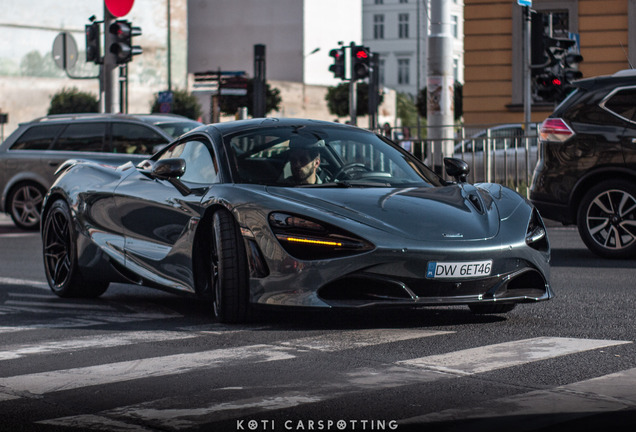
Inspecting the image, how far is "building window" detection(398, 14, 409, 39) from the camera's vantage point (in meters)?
111

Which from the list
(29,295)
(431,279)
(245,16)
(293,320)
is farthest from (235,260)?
(245,16)

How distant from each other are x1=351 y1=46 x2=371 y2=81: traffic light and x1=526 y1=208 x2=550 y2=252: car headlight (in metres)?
20.0

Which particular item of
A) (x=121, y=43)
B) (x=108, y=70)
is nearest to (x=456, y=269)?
(x=121, y=43)

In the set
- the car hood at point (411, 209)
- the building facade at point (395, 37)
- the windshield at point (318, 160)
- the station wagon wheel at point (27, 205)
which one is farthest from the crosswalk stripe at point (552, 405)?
the building facade at point (395, 37)

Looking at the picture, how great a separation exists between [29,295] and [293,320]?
2.79m

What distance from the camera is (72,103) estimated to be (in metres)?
63.0

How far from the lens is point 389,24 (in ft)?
366

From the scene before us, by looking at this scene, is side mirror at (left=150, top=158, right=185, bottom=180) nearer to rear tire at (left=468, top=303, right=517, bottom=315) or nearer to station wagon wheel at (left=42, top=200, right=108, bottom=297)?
station wagon wheel at (left=42, top=200, right=108, bottom=297)

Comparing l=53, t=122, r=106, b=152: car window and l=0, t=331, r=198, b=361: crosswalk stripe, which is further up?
l=53, t=122, r=106, b=152: car window

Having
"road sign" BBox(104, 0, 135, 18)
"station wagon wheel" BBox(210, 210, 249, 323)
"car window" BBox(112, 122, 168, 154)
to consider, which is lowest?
"station wagon wheel" BBox(210, 210, 249, 323)

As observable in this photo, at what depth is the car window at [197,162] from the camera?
309 inches

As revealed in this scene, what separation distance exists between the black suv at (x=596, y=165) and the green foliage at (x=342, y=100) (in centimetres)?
7021

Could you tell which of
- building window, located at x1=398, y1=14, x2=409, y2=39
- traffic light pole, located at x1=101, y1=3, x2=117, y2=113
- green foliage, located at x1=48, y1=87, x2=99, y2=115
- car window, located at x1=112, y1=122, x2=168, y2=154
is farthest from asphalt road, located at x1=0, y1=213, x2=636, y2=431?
building window, located at x1=398, y1=14, x2=409, y2=39

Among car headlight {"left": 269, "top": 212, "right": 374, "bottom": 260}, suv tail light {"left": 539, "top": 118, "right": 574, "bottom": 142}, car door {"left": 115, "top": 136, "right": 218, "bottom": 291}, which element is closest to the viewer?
car headlight {"left": 269, "top": 212, "right": 374, "bottom": 260}
